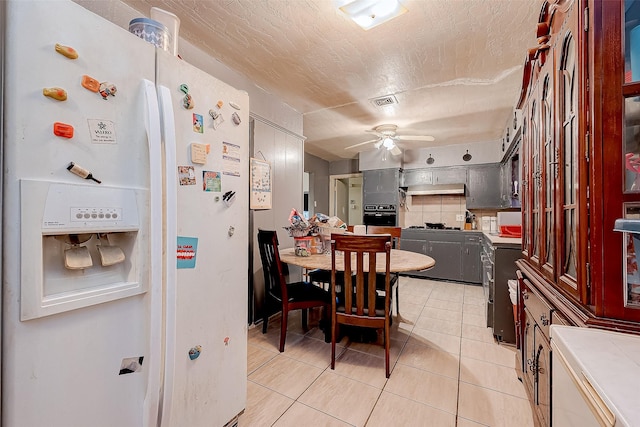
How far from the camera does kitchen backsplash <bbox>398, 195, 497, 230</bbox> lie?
5176 mm

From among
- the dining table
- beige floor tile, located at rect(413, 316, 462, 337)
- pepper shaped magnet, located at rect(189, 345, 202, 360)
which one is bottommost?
beige floor tile, located at rect(413, 316, 462, 337)

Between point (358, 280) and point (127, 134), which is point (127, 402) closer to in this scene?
point (127, 134)

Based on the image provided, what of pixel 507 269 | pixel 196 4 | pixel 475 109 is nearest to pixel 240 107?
pixel 196 4

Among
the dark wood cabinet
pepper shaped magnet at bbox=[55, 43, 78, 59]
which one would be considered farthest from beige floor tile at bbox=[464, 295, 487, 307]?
pepper shaped magnet at bbox=[55, 43, 78, 59]

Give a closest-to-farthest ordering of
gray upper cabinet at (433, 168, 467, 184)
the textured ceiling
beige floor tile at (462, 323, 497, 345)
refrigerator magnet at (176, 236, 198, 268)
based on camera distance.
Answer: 1. refrigerator magnet at (176, 236, 198, 268)
2. the textured ceiling
3. beige floor tile at (462, 323, 497, 345)
4. gray upper cabinet at (433, 168, 467, 184)

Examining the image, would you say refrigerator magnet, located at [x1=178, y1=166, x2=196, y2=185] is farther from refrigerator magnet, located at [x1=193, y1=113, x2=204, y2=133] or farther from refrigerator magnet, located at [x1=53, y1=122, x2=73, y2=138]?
refrigerator magnet, located at [x1=53, y1=122, x2=73, y2=138]

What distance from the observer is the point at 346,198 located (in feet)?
24.7

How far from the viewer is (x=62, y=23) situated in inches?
30.1

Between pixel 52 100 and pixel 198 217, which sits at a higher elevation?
pixel 52 100

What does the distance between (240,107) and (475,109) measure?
3231 millimetres

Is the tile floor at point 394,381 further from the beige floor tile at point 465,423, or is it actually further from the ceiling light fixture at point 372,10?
the ceiling light fixture at point 372,10

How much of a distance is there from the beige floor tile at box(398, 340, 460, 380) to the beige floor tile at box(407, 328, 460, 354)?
0.06m

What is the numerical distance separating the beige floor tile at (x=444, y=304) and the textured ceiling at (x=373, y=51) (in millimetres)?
2471

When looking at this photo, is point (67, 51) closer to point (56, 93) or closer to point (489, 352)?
point (56, 93)
